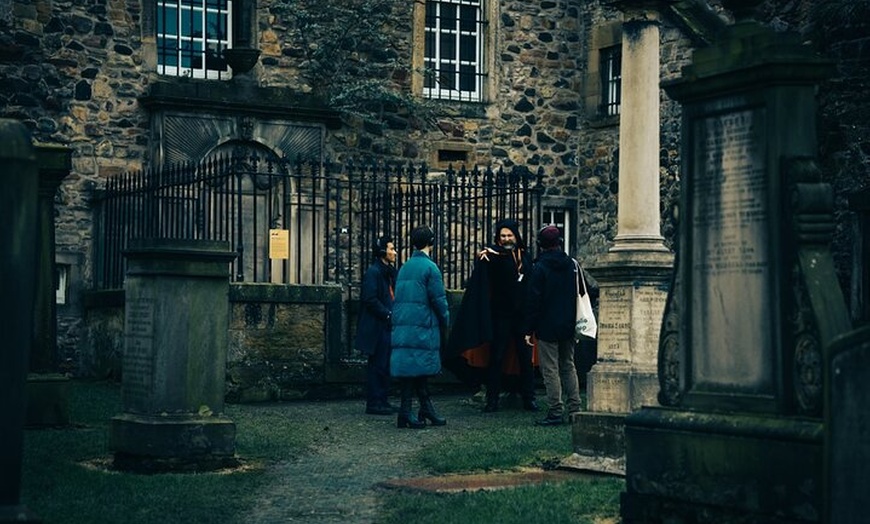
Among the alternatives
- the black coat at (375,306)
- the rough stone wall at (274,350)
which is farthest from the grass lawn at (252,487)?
the rough stone wall at (274,350)

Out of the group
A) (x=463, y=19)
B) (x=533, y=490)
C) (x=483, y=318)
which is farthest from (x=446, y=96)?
(x=533, y=490)

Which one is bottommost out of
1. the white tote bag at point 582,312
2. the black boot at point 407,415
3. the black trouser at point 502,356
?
the black boot at point 407,415

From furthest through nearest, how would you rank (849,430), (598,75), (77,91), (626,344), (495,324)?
(598,75), (77,91), (495,324), (626,344), (849,430)

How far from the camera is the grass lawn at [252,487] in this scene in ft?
30.3

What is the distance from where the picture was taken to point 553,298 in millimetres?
14586

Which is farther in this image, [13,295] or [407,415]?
[407,415]

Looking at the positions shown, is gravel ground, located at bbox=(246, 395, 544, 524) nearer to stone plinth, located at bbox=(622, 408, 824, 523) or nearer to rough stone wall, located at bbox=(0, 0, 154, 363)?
stone plinth, located at bbox=(622, 408, 824, 523)

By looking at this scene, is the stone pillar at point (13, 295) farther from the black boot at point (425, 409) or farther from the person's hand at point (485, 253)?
the person's hand at point (485, 253)

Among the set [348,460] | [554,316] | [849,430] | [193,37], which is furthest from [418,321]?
[193,37]

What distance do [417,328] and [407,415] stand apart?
792 millimetres

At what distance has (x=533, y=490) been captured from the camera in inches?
394

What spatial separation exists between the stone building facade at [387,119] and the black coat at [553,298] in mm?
5699

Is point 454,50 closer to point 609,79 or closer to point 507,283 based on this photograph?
point 609,79

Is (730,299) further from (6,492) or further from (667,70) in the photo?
(667,70)
